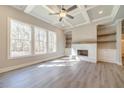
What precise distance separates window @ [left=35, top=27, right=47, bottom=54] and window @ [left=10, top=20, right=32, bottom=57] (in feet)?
2.24

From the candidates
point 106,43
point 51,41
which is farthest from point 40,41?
point 106,43

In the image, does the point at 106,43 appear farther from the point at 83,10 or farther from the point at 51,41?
the point at 51,41

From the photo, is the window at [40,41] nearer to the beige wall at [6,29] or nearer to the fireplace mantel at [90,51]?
the beige wall at [6,29]

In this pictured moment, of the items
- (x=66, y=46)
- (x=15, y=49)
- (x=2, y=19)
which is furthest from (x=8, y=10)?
(x=66, y=46)

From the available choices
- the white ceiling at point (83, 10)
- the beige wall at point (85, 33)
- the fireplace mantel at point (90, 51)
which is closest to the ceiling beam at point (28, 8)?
the white ceiling at point (83, 10)

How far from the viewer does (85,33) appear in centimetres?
826

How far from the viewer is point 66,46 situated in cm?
1108

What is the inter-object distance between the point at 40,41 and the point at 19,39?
6.23 feet

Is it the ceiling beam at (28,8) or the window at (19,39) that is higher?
the ceiling beam at (28,8)

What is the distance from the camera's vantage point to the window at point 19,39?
16.4ft

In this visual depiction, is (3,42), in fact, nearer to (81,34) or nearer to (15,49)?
(15,49)

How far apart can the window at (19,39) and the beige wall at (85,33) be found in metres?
4.13

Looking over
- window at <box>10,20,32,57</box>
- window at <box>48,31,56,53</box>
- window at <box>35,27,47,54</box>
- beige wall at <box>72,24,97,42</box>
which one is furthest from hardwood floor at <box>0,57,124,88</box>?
window at <box>48,31,56,53</box>

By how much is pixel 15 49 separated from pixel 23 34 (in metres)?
0.97
